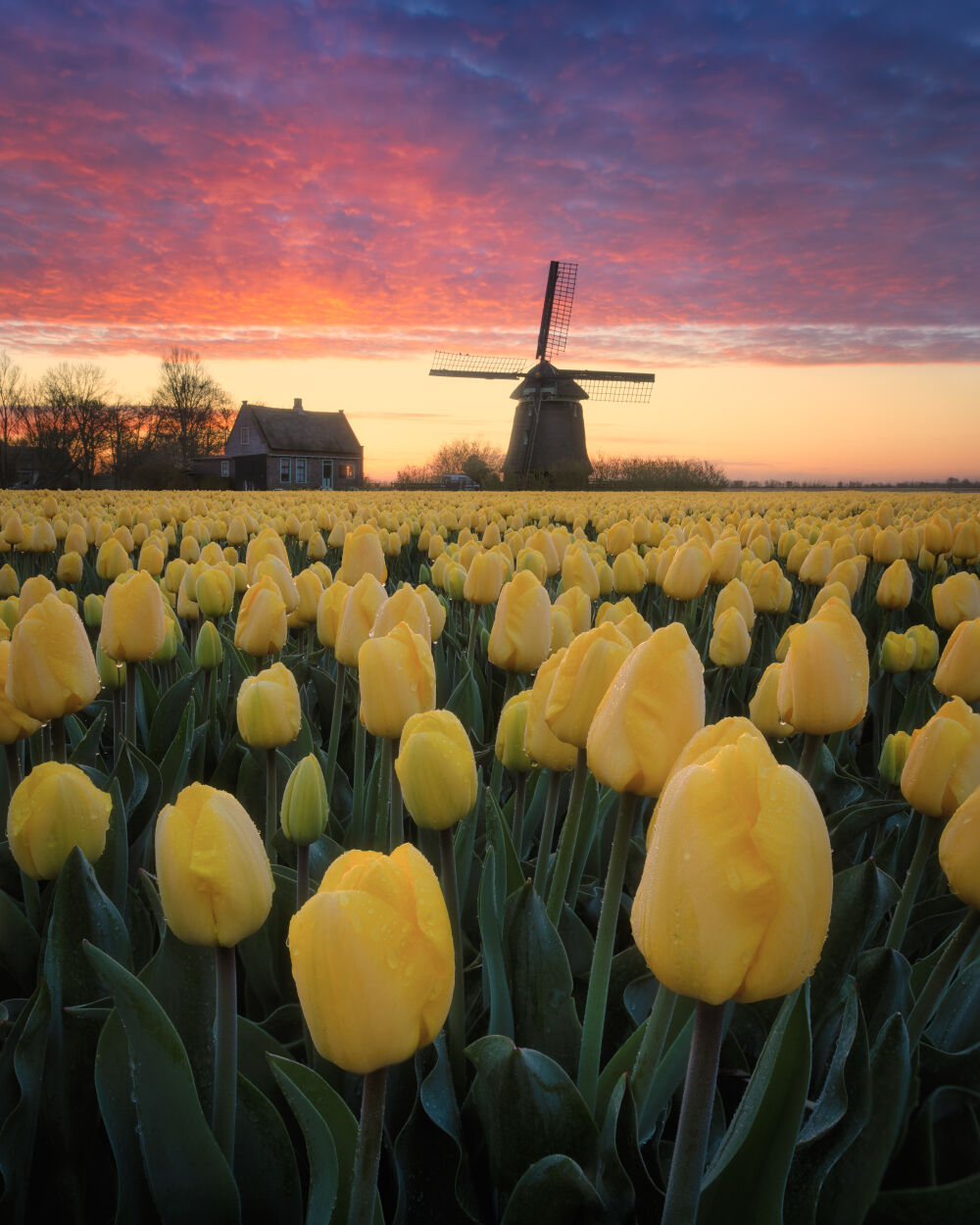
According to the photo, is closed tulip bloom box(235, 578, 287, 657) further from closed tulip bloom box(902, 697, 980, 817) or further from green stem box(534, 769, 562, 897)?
closed tulip bloom box(902, 697, 980, 817)

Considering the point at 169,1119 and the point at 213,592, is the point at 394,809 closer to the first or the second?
the point at 169,1119

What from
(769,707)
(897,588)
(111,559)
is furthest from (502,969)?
(111,559)

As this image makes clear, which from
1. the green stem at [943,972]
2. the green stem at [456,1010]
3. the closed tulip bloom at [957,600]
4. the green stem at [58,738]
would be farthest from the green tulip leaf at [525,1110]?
the closed tulip bloom at [957,600]

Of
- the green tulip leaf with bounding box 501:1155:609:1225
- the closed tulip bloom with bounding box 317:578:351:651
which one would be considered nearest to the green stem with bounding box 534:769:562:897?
the green tulip leaf with bounding box 501:1155:609:1225

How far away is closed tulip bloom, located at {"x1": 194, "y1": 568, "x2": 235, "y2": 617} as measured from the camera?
2805mm

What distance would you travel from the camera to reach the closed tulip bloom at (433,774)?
3.51 ft

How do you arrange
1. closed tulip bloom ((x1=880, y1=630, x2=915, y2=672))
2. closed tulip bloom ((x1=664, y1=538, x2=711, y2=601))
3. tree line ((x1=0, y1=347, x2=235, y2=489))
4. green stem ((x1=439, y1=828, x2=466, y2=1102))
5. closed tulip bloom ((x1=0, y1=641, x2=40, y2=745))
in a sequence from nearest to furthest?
green stem ((x1=439, y1=828, x2=466, y2=1102)) < closed tulip bloom ((x1=0, y1=641, x2=40, y2=745)) < closed tulip bloom ((x1=880, y1=630, x2=915, y2=672)) < closed tulip bloom ((x1=664, y1=538, x2=711, y2=601)) < tree line ((x1=0, y1=347, x2=235, y2=489))

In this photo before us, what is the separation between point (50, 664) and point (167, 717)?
913mm

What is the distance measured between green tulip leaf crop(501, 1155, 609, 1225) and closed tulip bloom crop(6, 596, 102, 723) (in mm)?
1119

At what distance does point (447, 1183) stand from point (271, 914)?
57 cm

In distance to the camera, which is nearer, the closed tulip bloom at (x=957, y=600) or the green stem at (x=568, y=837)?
the green stem at (x=568, y=837)

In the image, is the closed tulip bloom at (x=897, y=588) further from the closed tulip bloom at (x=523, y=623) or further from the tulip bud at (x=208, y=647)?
the tulip bud at (x=208, y=647)

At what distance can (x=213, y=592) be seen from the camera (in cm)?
282

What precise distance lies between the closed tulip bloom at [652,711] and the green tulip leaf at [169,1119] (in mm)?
539
